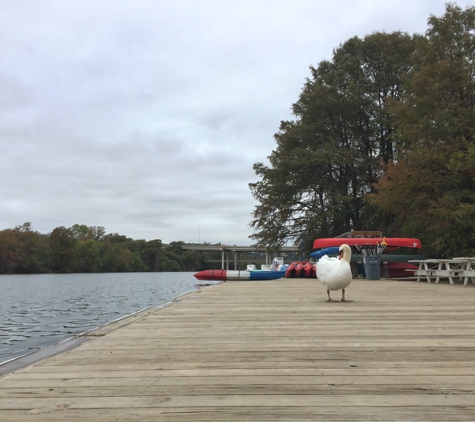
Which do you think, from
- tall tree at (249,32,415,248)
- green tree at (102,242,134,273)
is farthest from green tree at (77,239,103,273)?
tall tree at (249,32,415,248)

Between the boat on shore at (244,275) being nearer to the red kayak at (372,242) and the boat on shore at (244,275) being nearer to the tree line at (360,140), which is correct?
the red kayak at (372,242)

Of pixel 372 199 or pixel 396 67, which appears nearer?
pixel 372 199

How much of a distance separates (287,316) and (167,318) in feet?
5.71

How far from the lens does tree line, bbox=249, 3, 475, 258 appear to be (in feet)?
66.3

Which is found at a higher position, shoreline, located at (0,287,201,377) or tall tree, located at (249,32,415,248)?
tall tree, located at (249,32,415,248)

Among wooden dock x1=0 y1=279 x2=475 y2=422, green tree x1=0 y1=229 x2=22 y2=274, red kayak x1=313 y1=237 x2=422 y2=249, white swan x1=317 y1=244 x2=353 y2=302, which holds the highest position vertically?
green tree x1=0 y1=229 x2=22 y2=274

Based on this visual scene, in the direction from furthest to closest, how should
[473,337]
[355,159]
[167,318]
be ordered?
[355,159], [167,318], [473,337]

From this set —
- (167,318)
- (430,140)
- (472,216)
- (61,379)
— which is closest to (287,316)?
(167,318)

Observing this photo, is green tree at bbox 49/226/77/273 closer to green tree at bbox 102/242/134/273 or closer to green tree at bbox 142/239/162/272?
green tree at bbox 102/242/134/273

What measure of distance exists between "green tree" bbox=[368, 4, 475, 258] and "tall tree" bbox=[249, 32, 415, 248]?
7.55m

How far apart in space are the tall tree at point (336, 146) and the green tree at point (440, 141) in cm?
755

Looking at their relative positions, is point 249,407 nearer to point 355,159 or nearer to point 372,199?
point 372,199

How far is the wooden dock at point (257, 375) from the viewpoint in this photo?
2453 millimetres

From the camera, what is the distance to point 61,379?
315 centimetres
